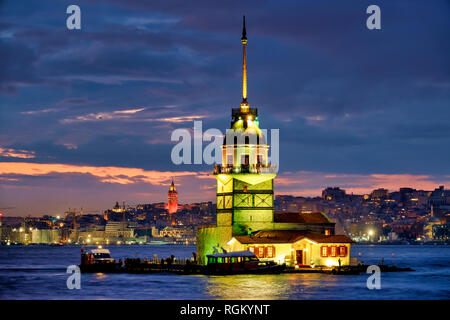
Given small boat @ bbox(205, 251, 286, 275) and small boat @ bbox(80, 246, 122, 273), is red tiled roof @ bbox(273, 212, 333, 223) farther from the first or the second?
small boat @ bbox(80, 246, 122, 273)

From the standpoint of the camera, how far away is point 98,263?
304 ft

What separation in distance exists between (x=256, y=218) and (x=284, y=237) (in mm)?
4178

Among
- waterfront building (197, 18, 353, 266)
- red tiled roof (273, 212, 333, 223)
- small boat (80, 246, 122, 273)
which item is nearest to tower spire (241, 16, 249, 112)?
waterfront building (197, 18, 353, 266)

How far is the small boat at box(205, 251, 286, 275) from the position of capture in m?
76.4

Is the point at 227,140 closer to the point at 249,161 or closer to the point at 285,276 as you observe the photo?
the point at 249,161

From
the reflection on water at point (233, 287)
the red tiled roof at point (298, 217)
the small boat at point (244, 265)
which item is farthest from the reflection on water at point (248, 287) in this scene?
the red tiled roof at point (298, 217)

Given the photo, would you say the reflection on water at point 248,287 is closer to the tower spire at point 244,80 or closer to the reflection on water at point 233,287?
the reflection on water at point 233,287

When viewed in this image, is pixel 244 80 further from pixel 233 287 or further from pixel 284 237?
pixel 233 287

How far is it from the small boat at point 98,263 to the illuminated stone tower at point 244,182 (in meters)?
13.3

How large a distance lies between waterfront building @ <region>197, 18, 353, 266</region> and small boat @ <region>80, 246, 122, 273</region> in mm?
11982

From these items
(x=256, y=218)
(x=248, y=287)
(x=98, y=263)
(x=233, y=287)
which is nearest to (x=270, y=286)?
(x=248, y=287)

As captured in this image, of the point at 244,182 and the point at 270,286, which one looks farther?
the point at 244,182

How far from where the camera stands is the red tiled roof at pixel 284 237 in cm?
7912
